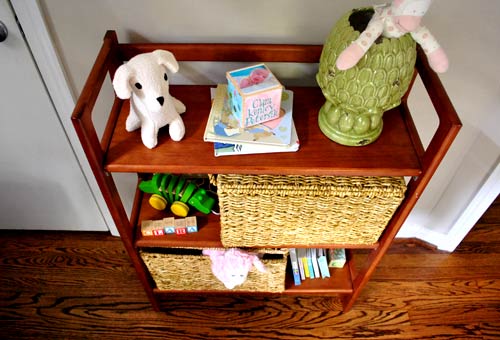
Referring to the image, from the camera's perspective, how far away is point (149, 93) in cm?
84

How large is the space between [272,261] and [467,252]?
0.96 m

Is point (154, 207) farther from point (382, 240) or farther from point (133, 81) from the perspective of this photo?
point (382, 240)

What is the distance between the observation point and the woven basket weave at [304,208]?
0.92 metres

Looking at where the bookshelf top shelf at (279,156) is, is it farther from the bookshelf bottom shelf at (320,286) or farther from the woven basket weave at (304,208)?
the bookshelf bottom shelf at (320,286)

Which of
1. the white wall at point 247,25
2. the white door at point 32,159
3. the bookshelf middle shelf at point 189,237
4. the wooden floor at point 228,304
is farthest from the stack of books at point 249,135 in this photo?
the wooden floor at point 228,304

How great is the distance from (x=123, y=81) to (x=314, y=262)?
2.91 ft

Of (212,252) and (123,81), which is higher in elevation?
(123,81)

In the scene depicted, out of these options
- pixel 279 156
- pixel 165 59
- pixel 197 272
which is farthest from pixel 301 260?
pixel 165 59

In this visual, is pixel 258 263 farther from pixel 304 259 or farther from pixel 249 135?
pixel 249 135

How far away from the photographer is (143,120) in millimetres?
885

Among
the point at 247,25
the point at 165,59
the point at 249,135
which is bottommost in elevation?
the point at 249,135

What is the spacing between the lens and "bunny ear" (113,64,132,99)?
2.61 feet

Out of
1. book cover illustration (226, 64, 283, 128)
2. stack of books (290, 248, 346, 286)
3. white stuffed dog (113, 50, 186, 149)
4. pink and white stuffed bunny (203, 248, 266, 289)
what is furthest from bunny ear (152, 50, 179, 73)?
stack of books (290, 248, 346, 286)

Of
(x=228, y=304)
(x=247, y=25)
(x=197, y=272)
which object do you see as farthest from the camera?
(x=228, y=304)
